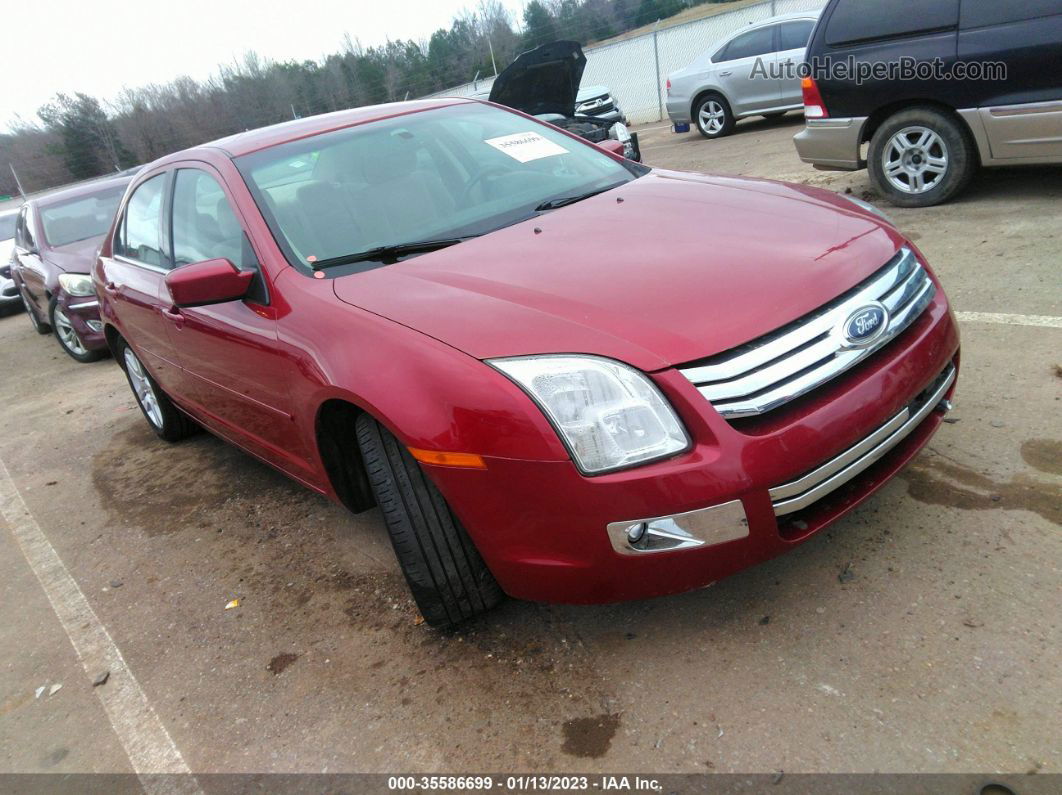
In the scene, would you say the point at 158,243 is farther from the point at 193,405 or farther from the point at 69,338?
the point at 69,338

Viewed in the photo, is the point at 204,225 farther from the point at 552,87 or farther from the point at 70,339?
the point at 552,87

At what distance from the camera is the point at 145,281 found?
385cm

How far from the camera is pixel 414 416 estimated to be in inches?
83.4

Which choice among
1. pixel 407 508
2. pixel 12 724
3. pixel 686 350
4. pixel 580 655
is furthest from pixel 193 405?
pixel 686 350

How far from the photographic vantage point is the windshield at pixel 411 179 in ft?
9.18

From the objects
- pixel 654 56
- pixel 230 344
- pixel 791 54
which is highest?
pixel 654 56

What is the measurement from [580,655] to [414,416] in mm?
880

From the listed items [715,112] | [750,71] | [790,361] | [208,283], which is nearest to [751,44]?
[750,71]

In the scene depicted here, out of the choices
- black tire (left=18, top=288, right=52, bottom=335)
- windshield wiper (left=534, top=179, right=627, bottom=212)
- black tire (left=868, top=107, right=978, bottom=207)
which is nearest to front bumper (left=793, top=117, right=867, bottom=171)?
black tire (left=868, top=107, right=978, bottom=207)

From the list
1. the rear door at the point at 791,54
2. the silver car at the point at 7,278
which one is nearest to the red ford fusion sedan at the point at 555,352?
the rear door at the point at 791,54

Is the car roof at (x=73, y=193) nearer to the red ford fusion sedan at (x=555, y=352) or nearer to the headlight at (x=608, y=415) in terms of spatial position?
the red ford fusion sedan at (x=555, y=352)

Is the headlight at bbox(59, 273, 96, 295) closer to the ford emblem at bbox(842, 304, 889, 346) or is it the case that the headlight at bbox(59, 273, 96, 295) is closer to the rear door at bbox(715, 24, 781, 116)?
the ford emblem at bbox(842, 304, 889, 346)

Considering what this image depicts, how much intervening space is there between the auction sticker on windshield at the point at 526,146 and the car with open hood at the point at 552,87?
4.80 m

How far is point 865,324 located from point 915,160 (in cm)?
445
